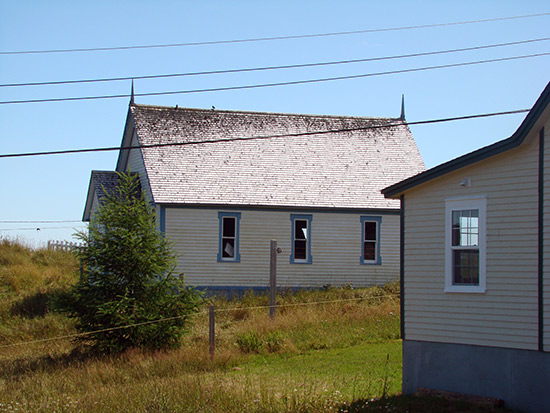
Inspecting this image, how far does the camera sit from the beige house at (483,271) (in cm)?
1312

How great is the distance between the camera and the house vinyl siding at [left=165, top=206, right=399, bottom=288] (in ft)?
93.4

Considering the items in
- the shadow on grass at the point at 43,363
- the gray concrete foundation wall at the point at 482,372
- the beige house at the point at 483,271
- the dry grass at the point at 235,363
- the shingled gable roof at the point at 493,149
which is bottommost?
the shadow on grass at the point at 43,363

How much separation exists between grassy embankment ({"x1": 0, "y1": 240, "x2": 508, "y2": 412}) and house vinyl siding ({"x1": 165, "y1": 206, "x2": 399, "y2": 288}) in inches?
54.5

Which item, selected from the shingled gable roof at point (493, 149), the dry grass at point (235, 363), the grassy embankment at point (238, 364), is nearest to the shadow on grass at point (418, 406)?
the grassy embankment at point (238, 364)

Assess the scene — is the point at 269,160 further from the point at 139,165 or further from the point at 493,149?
the point at 493,149

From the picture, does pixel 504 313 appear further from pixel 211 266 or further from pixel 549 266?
pixel 211 266

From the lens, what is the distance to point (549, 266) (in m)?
13.0

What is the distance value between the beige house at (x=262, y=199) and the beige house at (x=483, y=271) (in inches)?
538

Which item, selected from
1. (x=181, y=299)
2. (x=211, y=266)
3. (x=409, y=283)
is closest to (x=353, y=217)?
(x=211, y=266)

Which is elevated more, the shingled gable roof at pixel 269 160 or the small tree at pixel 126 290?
the shingled gable roof at pixel 269 160

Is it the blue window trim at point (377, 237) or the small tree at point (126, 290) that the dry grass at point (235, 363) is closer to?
the small tree at point (126, 290)

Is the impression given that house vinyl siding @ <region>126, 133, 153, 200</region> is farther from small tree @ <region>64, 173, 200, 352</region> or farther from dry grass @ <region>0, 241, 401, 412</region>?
small tree @ <region>64, 173, 200, 352</region>

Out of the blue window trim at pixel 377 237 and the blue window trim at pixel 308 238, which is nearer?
the blue window trim at pixel 308 238

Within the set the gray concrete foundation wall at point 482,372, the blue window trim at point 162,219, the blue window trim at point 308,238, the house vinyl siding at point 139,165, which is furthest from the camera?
the house vinyl siding at point 139,165
